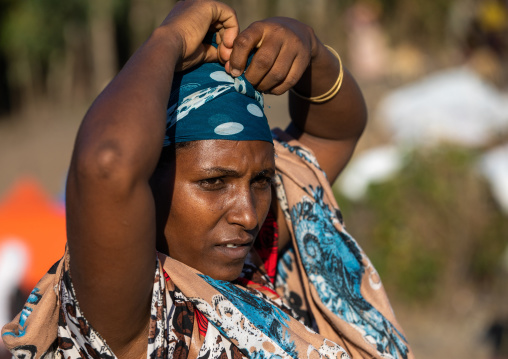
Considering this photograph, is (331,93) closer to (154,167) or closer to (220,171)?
(220,171)

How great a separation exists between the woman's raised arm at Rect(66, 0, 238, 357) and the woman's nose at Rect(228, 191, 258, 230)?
36 centimetres

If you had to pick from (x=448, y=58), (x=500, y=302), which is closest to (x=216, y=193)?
(x=500, y=302)

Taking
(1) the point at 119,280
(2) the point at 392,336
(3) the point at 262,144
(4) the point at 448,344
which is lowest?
(4) the point at 448,344

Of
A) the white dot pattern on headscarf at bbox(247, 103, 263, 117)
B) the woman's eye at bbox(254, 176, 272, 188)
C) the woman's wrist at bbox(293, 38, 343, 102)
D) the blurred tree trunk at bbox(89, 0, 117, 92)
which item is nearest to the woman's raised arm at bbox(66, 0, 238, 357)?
the white dot pattern on headscarf at bbox(247, 103, 263, 117)

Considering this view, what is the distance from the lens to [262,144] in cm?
179

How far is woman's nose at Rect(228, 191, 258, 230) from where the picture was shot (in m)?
1.69

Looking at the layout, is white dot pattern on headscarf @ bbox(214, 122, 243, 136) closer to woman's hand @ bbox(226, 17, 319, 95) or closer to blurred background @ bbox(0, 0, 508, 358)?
woman's hand @ bbox(226, 17, 319, 95)

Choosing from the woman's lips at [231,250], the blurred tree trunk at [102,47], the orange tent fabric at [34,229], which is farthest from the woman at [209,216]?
the blurred tree trunk at [102,47]

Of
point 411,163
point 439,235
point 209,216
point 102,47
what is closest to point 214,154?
point 209,216

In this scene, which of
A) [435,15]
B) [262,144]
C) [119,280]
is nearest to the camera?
[119,280]

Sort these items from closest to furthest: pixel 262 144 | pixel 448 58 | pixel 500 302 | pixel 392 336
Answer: pixel 262 144 < pixel 392 336 < pixel 500 302 < pixel 448 58

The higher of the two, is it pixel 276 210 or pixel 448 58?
pixel 276 210

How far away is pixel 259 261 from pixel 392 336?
19.8 inches

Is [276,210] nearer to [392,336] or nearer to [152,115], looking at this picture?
[392,336]
